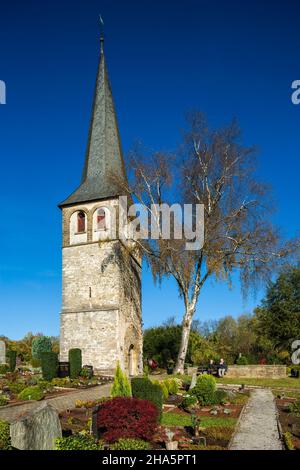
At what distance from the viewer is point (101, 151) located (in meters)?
30.0

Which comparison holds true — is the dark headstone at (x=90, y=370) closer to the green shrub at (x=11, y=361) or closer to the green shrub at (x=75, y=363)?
the green shrub at (x=75, y=363)

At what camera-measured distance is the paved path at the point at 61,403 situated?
11789 millimetres

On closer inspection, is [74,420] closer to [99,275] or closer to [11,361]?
[99,275]

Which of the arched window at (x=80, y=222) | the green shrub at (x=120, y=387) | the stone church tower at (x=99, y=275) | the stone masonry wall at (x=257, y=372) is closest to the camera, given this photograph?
the green shrub at (x=120, y=387)

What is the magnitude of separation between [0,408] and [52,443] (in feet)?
20.5

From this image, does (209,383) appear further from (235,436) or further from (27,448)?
(27,448)

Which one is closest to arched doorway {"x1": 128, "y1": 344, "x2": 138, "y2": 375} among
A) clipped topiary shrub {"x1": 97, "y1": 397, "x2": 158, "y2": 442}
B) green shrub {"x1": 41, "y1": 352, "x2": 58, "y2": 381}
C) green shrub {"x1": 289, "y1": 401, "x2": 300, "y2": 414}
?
green shrub {"x1": 41, "y1": 352, "x2": 58, "y2": 381}

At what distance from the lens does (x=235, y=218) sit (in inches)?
872

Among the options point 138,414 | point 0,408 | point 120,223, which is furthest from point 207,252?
point 138,414

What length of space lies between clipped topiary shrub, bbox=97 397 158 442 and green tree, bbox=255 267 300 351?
93.0 ft

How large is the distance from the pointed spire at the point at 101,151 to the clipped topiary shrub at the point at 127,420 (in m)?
19.9

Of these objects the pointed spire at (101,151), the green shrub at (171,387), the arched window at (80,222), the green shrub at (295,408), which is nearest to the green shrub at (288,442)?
the green shrub at (295,408)

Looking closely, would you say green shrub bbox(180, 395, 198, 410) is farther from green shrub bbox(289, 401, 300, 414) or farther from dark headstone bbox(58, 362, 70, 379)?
dark headstone bbox(58, 362, 70, 379)

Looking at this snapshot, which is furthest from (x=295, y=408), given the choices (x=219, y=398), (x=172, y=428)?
(x=172, y=428)
